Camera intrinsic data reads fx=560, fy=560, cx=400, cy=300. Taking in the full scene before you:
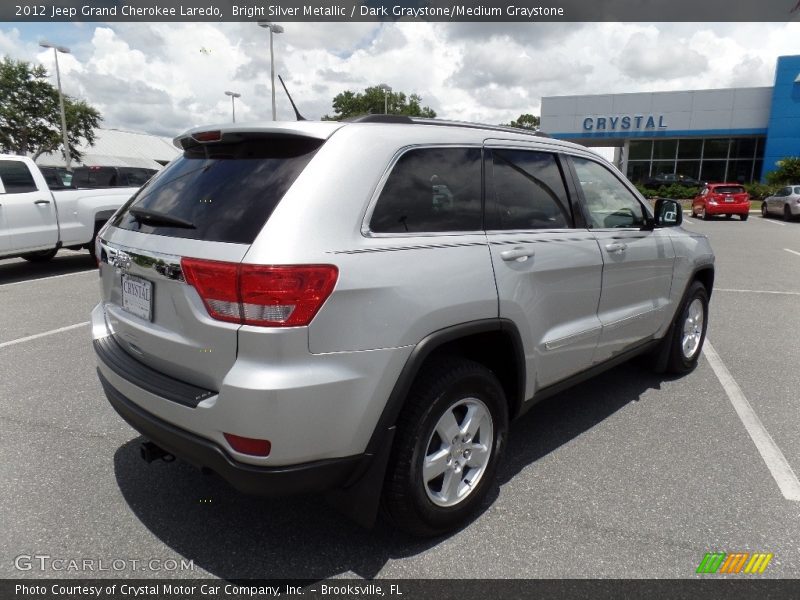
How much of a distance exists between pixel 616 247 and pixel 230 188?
7.57 feet

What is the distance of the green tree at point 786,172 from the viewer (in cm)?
3055

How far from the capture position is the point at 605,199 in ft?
11.9

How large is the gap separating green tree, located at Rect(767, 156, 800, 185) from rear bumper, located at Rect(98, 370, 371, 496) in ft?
120

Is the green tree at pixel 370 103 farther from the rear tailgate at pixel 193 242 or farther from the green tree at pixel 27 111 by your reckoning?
the rear tailgate at pixel 193 242

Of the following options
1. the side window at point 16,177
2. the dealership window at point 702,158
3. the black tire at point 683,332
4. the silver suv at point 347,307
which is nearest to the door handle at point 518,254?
the silver suv at point 347,307

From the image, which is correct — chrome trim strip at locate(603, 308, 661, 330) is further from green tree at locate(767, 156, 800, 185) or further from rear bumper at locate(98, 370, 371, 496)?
green tree at locate(767, 156, 800, 185)

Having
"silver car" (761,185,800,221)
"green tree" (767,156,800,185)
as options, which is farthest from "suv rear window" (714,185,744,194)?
"green tree" (767,156,800,185)

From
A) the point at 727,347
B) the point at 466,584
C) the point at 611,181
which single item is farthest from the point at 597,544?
the point at 727,347

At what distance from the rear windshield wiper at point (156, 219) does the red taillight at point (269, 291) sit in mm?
385

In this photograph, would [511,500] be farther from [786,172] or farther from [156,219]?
[786,172]

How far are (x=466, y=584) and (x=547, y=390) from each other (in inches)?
46.1

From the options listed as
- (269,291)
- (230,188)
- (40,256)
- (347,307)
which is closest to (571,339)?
(347,307)

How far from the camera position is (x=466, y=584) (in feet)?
7.45

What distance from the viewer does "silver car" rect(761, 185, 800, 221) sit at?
2135cm
